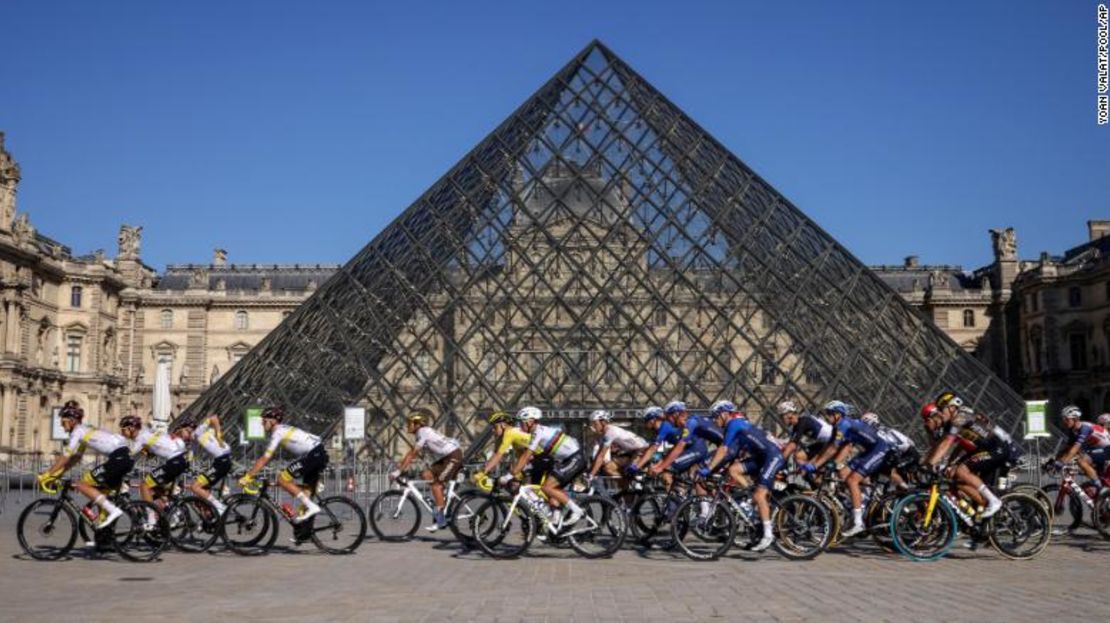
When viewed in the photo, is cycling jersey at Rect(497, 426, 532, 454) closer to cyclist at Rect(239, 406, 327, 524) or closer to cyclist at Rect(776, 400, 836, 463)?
cyclist at Rect(239, 406, 327, 524)

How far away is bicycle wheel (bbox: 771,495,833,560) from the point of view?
11.0m

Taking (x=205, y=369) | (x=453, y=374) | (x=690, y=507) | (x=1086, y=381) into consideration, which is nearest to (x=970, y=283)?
(x=1086, y=381)

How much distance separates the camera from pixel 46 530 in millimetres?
11180

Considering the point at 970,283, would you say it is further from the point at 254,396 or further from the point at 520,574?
the point at 520,574

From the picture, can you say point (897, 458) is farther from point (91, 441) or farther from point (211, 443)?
point (91, 441)

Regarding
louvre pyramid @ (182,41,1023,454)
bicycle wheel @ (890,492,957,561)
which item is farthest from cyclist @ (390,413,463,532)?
louvre pyramid @ (182,41,1023,454)

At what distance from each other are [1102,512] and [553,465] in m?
6.13

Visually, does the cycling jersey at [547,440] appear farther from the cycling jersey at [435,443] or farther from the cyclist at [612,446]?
the cycling jersey at [435,443]

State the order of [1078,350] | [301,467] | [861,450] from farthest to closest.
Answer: [1078,350]
[861,450]
[301,467]

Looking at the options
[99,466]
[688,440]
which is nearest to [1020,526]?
[688,440]

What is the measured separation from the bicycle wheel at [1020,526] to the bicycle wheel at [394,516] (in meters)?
5.93

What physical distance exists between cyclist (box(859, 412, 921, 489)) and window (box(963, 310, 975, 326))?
62117 mm

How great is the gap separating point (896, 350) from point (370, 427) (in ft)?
36.8

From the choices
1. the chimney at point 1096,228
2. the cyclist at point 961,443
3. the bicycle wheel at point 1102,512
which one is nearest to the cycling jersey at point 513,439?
the cyclist at point 961,443
